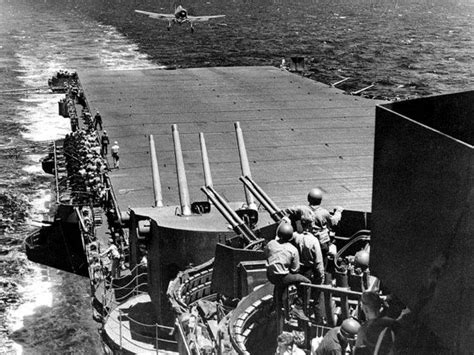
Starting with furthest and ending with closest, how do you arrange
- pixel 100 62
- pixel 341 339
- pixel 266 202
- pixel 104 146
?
pixel 100 62 < pixel 104 146 < pixel 266 202 < pixel 341 339

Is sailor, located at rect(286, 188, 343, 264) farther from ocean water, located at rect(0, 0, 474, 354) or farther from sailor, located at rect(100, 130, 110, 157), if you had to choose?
sailor, located at rect(100, 130, 110, 157)

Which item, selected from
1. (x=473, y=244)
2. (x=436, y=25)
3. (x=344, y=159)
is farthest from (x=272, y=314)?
(x=436, y=25)

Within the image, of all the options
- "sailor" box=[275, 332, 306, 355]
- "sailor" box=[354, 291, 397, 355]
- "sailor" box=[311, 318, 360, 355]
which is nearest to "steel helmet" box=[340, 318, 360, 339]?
"sailor" box=[311, 318, 360, 355]

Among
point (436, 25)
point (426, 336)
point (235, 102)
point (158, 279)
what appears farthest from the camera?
point (436, 25)

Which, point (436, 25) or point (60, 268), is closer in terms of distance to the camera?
point (60, 268)

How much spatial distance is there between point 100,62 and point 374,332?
241 feet

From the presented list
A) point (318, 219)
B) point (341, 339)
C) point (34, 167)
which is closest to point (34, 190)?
point (34, 167)

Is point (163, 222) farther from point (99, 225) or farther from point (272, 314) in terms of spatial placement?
point (99, 225)

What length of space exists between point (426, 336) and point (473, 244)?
4.11 ft

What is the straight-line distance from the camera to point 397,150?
19.9 feet

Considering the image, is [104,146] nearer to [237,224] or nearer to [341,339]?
[237,224]

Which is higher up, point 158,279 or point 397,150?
point 397,150

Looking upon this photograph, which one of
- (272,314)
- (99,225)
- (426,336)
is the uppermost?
(426,336)

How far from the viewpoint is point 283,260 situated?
903 cm
